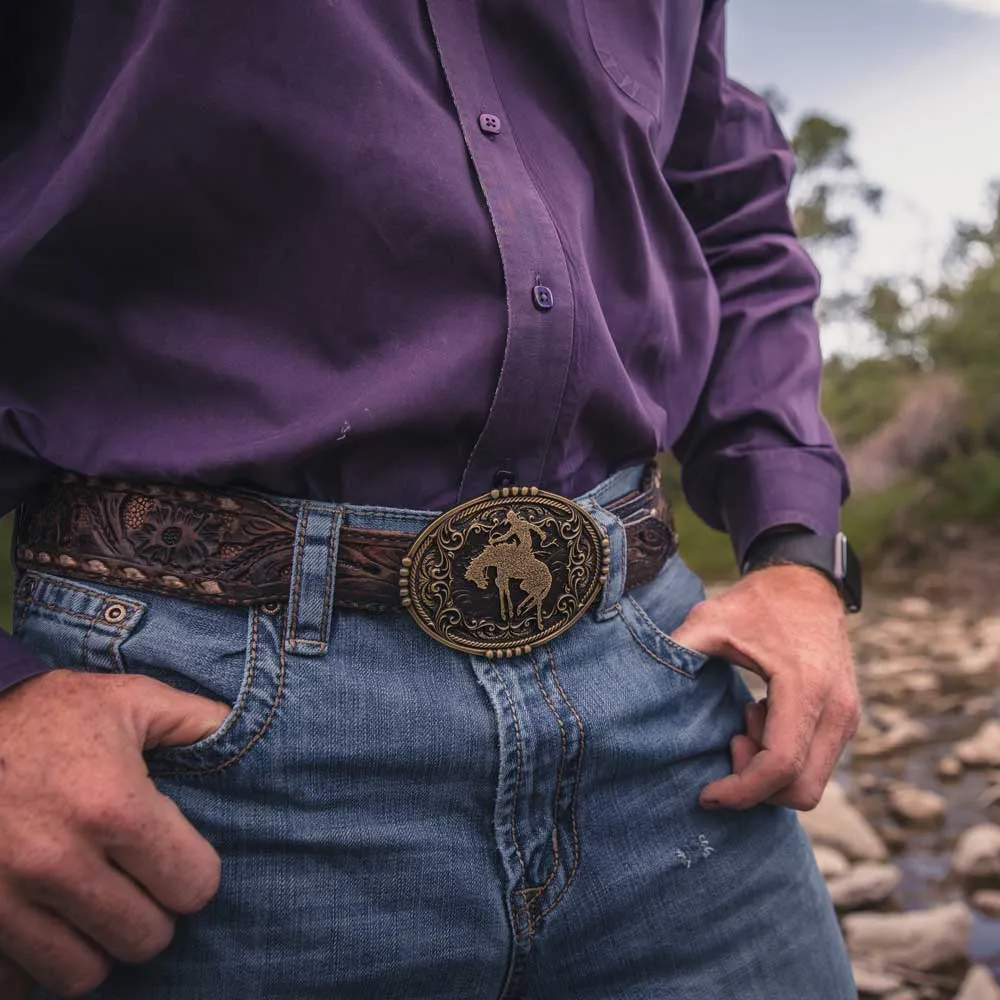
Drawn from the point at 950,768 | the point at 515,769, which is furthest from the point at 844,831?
the point at 515,769

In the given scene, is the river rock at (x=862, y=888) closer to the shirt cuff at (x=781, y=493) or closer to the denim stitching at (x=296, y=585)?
the shirt cuff at (x=781, y=493)

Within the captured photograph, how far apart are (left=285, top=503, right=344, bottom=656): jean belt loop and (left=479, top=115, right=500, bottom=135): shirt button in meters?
0.39

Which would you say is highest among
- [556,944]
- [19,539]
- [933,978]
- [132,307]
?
[132,307]

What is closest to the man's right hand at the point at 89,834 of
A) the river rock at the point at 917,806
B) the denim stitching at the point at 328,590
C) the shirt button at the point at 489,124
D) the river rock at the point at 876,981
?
the denim stitching at the point at 328,590

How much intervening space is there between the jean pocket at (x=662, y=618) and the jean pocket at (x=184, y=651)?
38 centimetres

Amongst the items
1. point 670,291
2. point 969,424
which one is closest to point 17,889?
point 670,291

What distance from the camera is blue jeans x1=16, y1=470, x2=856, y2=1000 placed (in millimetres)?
870

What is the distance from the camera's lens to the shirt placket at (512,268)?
0.92m

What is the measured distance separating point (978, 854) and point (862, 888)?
325 mm

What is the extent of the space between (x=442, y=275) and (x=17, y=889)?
620mm

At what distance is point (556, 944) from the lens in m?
0.97

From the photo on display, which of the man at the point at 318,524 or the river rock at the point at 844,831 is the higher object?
the man at the point at 318,524

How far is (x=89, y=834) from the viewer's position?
2.54 feet

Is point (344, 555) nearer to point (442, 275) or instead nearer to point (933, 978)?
point (442, 275)
